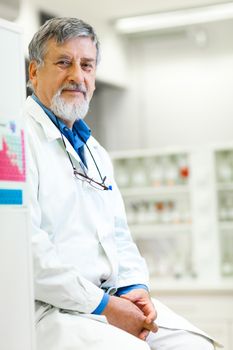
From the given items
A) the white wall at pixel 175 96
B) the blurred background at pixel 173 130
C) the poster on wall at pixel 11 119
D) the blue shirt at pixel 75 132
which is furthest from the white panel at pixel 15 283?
the white wall at pixel 175 96

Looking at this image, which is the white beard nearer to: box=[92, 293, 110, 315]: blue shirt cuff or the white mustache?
the white mustache

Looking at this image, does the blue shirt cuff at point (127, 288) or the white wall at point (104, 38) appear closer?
the blue shirt cuff at point (127, 288)

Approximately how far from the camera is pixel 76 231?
192cm

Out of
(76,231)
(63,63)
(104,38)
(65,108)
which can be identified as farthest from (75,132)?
(104,38)

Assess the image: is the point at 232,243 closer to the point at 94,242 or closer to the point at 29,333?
the point at 94,242

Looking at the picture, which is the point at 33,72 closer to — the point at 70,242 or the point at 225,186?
the point at 70,242

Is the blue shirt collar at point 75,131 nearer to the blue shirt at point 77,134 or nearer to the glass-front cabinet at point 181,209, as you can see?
the blue shirt at point 77,134

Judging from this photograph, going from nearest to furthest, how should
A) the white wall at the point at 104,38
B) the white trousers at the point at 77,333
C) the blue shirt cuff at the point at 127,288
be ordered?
the white trousers at the point at 77,333
the blue shirt cuff at the point at 127,288
the white wall at the point at 104,38

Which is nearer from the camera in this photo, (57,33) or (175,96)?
(57,33)

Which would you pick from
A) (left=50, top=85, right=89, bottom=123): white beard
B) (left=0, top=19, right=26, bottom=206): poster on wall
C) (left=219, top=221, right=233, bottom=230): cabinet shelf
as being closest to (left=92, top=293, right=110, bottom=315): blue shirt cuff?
(left=0, top=19, right=26, bottom=206): poster on wall

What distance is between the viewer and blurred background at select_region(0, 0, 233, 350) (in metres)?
5.31

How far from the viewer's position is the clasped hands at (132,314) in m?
1.86

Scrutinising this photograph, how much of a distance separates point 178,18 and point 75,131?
4.10 metres

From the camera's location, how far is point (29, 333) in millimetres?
1540
